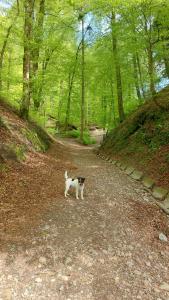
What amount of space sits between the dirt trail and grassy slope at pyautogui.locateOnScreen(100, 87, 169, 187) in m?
2.20

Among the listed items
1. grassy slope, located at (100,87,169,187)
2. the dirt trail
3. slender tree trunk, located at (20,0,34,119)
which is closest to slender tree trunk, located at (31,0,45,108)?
slender tree trunk, located at (20,0,34,119)

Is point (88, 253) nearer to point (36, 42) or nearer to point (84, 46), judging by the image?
point (36, 42)

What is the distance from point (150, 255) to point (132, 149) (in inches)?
318

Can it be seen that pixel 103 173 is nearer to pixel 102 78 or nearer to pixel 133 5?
pixel 133 5

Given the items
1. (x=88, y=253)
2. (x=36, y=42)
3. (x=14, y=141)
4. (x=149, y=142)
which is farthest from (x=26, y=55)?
(x=88, y=253)

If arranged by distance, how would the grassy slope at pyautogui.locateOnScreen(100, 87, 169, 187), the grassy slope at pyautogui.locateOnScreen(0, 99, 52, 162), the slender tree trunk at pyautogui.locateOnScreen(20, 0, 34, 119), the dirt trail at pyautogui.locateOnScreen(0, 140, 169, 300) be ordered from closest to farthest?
the dirt trail at pyautogui.locateOnScreen(0, 140, 169, 300) < the grassy slope at pyautogui.locateOnScreen(0, 99, 52, 162) < the grassy slope at pyautogui.locateOnScreen(100, 87, 169, 187) < the slender tree trunk at pyautogui.locateOnScreen(20, 0, 34, 119)

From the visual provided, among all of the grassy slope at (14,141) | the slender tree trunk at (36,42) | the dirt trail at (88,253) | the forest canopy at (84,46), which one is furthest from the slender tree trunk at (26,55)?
the dirt trail at (88,253)

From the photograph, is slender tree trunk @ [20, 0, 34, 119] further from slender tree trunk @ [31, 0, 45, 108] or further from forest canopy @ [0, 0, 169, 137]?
slender tree trunk @ [31, 0, 45, 108]

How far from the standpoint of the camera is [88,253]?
210 inches

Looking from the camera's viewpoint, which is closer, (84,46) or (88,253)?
(88,253)

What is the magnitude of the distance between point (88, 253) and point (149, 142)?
7.72m

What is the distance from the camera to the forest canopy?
12805 mm

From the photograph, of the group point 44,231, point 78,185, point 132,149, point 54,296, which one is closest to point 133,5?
point 132,149

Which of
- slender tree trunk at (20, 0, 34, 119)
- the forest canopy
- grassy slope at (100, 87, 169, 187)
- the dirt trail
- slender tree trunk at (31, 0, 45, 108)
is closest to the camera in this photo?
the dirt trail
